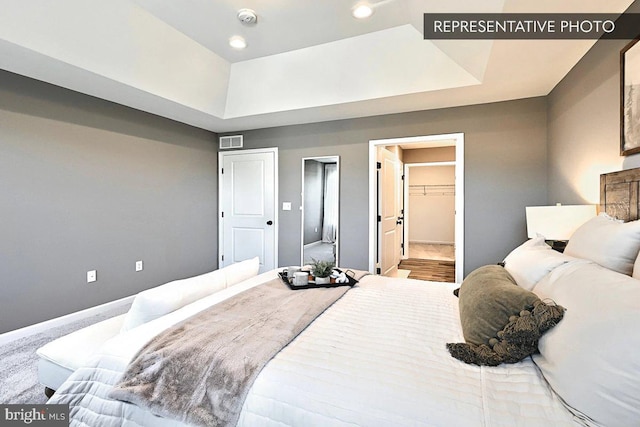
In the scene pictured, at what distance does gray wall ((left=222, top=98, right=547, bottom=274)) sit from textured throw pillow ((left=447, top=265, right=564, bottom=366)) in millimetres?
2436

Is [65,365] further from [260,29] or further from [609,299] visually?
[260,29]

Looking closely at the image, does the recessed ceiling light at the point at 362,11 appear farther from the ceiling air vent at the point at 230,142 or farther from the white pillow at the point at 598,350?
the ceiling air vent at the point at 230,142

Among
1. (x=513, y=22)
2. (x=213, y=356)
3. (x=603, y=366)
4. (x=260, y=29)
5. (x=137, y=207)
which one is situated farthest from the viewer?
(x=137, y=207)

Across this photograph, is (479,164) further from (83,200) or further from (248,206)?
(83,200)

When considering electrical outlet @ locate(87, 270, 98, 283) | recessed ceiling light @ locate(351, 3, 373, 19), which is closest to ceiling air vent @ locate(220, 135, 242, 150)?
electrical outlet @ locate(87, 270, 98, 283)

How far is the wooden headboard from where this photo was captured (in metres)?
1.65

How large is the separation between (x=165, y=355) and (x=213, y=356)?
21cm

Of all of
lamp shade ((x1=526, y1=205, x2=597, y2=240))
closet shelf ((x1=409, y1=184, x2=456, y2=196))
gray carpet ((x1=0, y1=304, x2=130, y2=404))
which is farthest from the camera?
closet shelf ((x1=409, y1=184, x2=456, y2=196))

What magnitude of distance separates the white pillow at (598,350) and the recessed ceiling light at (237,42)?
11.2 ft

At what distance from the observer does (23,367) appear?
88.6 inches

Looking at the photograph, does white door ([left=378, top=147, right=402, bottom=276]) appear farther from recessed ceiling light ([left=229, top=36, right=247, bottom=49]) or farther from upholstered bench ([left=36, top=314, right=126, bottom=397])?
upholstered bench ([left=36, top=314, right=126, bottom=397])

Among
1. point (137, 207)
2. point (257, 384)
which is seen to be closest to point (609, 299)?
point (257, 384)

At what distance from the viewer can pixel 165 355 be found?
1.21m

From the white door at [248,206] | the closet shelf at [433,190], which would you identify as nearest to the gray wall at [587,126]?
the white door at [248,206]
